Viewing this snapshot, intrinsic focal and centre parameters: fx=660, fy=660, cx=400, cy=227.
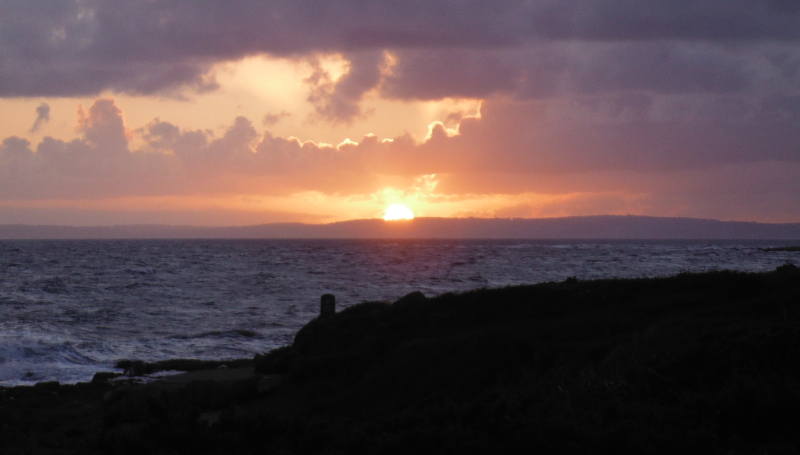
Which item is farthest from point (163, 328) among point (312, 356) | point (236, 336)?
point (312, 356)

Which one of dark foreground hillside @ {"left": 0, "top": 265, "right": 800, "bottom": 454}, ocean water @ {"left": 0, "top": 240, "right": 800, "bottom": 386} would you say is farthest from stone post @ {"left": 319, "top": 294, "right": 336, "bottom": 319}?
ocean water @ {"left": 0, "top": 240, "right": 800, "bottom": 386}

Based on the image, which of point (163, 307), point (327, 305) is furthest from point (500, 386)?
point (163, 307)

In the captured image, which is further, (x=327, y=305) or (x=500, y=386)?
(x=327, y=305)

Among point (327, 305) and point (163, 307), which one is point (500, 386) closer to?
point (327, 305)

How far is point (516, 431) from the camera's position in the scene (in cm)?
682

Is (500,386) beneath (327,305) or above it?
beneath

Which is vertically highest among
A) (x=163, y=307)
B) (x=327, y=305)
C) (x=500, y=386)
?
(x=327, y=305)

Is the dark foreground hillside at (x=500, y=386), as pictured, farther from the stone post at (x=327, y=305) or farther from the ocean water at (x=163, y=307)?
the ocean water at (x=163, y=307)

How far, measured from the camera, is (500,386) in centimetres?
997

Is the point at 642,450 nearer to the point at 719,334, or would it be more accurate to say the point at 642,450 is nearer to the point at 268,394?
the point at 719,334

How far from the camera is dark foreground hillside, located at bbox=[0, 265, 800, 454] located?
267 inches

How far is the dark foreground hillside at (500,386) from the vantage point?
267 inches

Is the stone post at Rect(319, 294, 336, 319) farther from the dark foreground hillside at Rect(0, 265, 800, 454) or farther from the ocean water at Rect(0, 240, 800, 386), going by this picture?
the ocean water at Rect(0, 240, 800, 386)

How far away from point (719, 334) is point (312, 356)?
8.26m
